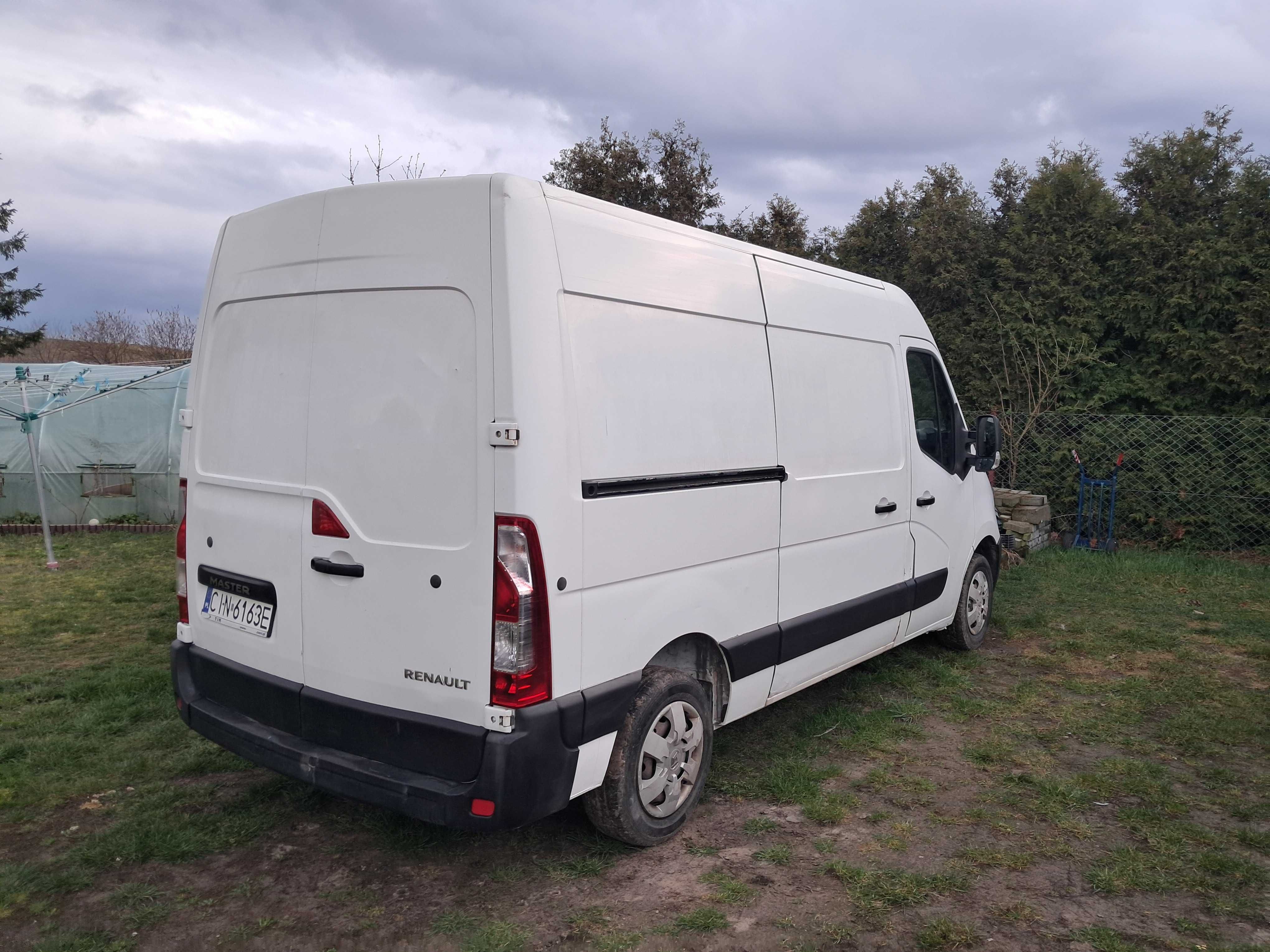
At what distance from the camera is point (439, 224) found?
3037 mm

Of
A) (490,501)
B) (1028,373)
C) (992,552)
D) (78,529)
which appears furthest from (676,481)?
(78,529)

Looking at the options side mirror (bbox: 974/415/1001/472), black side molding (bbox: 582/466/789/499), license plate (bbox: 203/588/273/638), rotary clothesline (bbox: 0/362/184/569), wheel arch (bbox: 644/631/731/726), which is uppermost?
rotary clothesline (bbox: 0/362/184/569)

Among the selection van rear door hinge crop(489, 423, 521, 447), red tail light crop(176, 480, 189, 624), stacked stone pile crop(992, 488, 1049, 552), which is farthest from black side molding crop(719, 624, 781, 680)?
stacked stone pile crop(992, 488, 1049, 552)

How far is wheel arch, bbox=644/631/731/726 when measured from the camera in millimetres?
3709

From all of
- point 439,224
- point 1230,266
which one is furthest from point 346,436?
point 1230,266

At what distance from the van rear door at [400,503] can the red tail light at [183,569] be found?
901 mm

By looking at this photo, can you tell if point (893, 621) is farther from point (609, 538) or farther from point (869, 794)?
point (609, 538)

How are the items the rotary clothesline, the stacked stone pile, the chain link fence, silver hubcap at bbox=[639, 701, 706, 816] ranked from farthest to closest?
the rotary clothesline < the stacked stone pile < the chain link fence < silver hubcap at bbox=[639, 701, 706, 816]

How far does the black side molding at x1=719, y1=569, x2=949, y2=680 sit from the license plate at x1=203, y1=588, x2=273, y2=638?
5.95ft

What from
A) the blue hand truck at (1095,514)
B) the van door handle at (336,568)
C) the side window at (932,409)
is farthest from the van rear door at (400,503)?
the blue hand truck at (1095,514)

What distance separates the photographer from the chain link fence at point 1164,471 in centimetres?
1041

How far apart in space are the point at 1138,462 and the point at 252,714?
10.8 meters

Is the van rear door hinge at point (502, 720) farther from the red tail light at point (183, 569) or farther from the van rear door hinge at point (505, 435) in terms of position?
the red tail light at point (183, 569)

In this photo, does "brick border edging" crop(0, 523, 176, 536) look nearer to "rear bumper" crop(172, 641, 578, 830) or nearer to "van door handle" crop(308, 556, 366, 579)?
"rear bumper" crop(172, 641, 578, 830)
